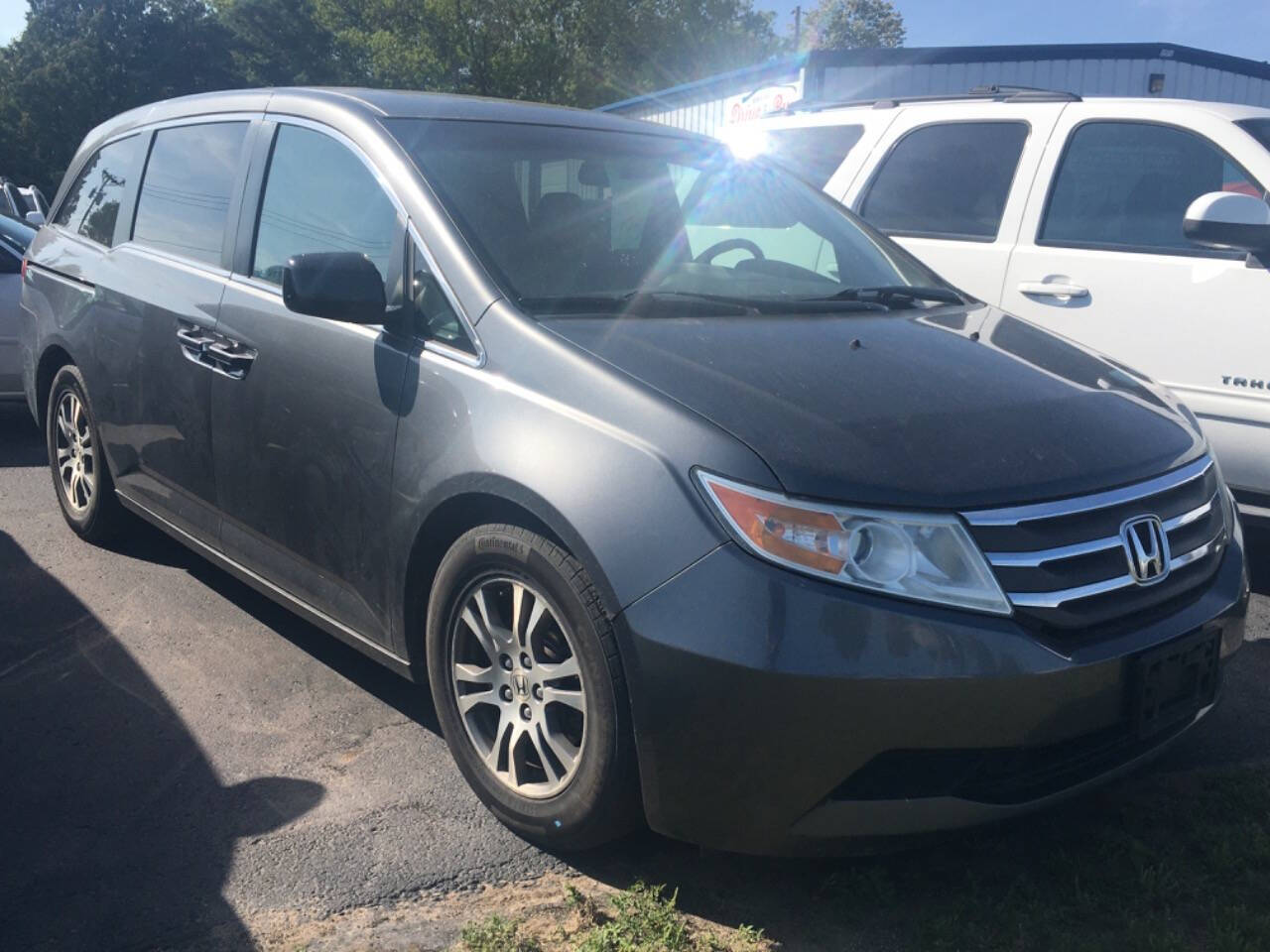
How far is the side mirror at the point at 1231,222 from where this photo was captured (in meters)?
4.37

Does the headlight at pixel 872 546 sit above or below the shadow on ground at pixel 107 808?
above

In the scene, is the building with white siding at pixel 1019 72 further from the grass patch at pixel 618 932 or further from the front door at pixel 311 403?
the grass patch at pixel 618 932

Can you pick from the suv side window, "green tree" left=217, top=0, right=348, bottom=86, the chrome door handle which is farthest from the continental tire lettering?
"green tree" left=217, top=0, right=348, bottom=86

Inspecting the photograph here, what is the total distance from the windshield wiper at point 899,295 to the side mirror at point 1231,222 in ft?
3.85

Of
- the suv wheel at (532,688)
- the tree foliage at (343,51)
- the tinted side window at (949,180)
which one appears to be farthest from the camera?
the tree foliage at (343,51)

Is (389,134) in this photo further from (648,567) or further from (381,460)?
(648,567)

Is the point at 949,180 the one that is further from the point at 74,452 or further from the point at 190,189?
the point at 74,452

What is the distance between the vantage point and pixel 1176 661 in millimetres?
2594

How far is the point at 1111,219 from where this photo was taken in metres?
5.06

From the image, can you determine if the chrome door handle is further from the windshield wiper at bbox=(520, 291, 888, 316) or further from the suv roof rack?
the suv roof rack

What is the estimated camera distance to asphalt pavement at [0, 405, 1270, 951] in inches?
107

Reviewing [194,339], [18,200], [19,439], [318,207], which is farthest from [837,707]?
[18,200]

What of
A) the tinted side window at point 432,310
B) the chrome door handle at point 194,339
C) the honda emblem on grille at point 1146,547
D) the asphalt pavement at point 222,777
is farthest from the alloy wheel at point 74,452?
the honda emblem on grille at point 1146,547

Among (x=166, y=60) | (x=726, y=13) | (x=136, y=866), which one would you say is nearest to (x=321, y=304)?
(x=136, y=866)
